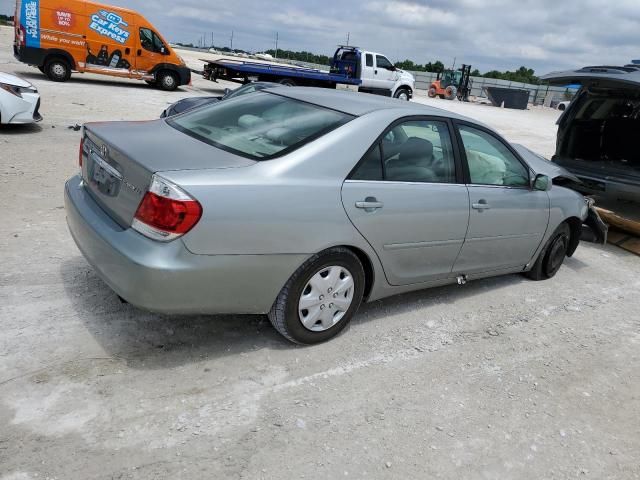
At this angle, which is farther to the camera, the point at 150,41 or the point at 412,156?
the point at 150,41

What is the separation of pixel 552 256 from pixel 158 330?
3.70 metres

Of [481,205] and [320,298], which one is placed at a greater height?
[481,205]

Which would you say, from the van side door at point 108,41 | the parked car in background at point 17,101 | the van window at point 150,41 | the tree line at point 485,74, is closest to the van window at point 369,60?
the van window at point 150,41

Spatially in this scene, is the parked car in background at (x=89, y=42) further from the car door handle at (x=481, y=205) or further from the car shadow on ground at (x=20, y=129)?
the car door handle at (x=481, y=205)

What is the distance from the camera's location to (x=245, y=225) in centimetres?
288

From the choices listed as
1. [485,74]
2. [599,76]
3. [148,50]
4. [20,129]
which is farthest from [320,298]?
[485,74]

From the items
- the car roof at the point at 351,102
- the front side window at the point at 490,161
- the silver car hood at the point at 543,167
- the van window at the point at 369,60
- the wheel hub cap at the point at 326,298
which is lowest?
the wheel hub cap at the point at 326,298

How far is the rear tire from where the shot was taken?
5125 millimetres

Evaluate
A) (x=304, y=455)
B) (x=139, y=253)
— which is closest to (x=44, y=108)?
(x=139, y=253)

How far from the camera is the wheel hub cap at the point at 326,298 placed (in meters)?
3.29

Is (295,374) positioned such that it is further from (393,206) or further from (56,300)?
(56,300)

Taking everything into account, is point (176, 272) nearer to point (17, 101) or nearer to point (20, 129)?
point (17, 101)

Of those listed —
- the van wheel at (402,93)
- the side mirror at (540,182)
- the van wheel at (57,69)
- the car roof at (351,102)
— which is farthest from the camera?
the van wheel at (402,93)

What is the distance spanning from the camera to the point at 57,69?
16.4 metres
